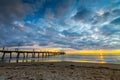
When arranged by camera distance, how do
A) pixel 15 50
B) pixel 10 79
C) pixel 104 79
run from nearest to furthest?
pixel 10 79 → pixel 104 79 → pixel 15 50

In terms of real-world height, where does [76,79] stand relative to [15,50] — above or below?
below

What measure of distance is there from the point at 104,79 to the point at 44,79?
438 cm

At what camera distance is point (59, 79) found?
8500 millimetres

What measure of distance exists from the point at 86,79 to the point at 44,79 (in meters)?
3.03

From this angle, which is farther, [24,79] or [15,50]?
[15,50]

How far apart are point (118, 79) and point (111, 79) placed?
480 millimetres

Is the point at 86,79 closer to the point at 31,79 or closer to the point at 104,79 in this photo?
the point at 104,79

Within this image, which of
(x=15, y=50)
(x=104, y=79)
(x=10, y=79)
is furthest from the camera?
(x=15, y=50)

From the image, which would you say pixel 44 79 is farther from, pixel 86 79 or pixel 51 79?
pixel 86 79

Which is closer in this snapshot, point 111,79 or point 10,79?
point 10,79

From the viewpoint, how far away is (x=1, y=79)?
829 centimetres

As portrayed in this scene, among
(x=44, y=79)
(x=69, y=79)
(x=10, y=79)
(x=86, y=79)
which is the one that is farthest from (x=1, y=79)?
(x=86, y=79)

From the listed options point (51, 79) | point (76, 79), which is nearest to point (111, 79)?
point (76, 79)

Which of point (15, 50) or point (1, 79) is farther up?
point (15, 50)
